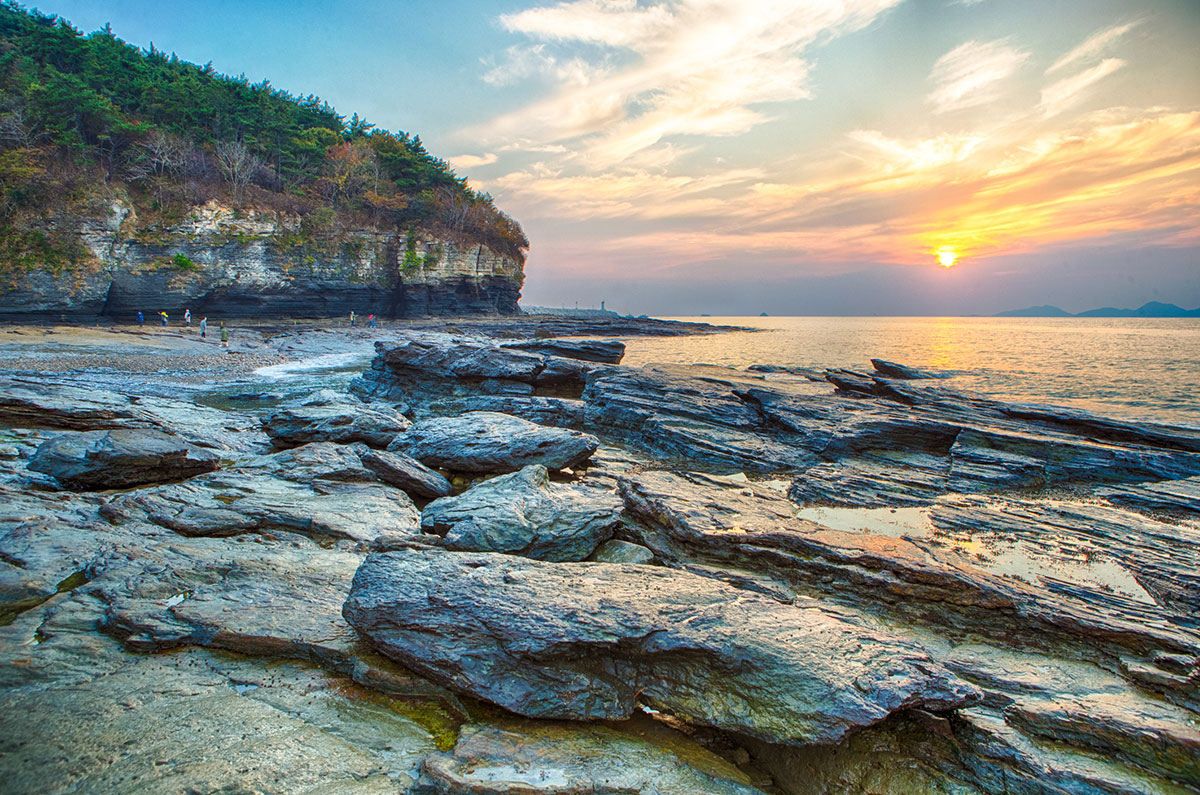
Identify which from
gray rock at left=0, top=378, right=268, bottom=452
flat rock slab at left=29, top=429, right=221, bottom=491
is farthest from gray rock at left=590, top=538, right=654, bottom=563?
gray rock at left=0, top=378, right=268, bottom=452

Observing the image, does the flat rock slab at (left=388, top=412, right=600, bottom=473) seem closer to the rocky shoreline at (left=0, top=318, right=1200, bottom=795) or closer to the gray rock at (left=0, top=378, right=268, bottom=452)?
the rocky shoreline at (left=0, top=318, right=1200, bottom=795)

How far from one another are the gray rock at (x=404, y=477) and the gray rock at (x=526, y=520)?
5.09 feet

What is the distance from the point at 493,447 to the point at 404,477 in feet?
6.43

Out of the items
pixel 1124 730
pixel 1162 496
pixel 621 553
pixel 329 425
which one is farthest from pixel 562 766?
pixel 1162 496

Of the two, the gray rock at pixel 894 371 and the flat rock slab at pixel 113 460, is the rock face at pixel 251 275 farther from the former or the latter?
the gray rock at pixel 894 371

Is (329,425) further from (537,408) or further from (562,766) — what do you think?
(562,766)

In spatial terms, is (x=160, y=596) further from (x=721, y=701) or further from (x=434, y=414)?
(x=434, y=414)

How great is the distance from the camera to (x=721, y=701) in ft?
12.3

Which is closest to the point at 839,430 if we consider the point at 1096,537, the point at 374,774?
the point at 1096,537

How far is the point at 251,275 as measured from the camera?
47.5 metres

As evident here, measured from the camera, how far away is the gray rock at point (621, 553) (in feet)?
21.7

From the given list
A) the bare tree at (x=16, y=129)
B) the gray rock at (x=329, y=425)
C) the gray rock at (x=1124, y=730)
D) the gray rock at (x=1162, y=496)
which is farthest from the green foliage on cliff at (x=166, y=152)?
the gray rock at (x=1162, y=496)

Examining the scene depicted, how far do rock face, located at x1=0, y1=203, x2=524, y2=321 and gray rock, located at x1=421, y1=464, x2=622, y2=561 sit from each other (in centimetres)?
4880

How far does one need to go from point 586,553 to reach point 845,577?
10.1 ft
